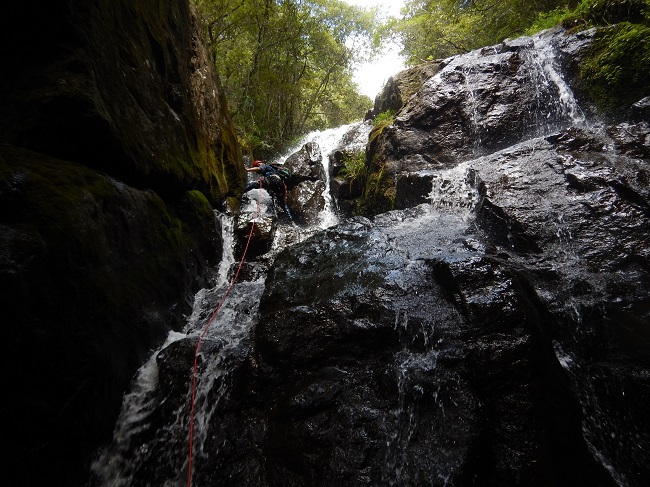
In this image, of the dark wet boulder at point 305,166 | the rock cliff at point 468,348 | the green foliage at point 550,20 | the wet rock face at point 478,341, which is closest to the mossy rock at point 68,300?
the rock cliff at point 468,348

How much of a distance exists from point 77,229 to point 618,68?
30.0 ft

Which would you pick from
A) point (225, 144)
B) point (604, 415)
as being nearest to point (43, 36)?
point (225, 144)

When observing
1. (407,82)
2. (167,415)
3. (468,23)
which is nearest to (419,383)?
(167,415)

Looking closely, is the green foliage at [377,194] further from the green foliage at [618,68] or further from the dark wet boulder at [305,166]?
the green foliage at [618,68]

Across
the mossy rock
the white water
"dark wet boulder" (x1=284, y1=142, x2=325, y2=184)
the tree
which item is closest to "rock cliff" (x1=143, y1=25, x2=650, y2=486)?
the mossy rock

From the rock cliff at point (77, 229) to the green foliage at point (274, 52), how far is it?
9055 mm

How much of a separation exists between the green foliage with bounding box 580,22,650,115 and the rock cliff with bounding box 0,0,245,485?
833cm

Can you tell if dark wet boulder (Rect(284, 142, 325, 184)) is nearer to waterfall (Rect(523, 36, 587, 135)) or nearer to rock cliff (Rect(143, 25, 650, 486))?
rock cliff (Rect(143, 25, 650, 486))

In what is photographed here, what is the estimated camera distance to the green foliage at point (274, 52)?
11.7 metres

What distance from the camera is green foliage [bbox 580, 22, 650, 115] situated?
18.3 ft

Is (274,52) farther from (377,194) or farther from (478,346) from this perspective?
(478,346)

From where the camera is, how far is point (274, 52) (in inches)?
554

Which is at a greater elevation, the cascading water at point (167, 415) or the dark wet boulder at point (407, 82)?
the dark wet boulder at point (407, 82)

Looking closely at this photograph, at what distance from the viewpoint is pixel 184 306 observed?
14.0 ft
